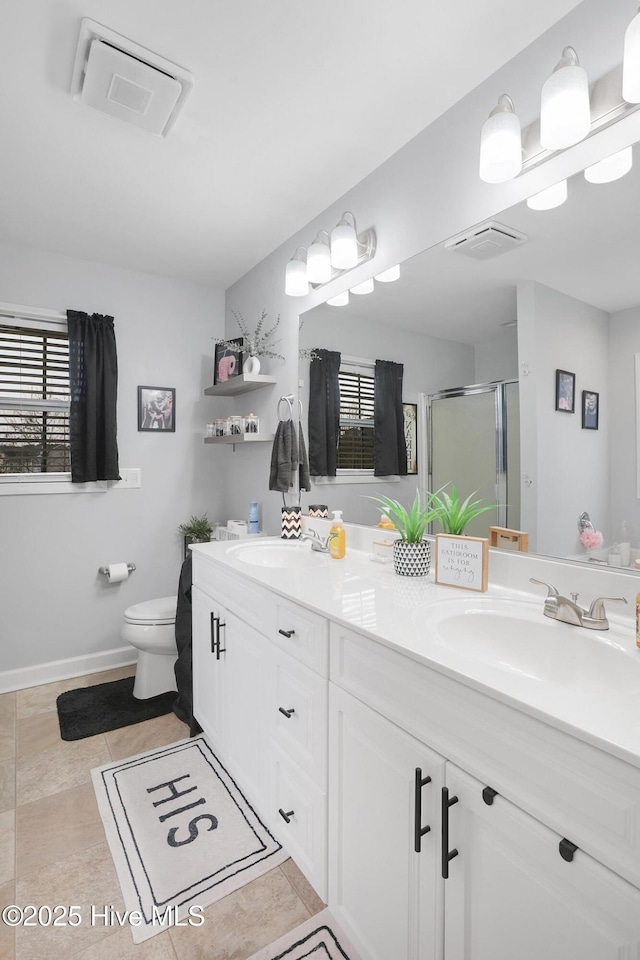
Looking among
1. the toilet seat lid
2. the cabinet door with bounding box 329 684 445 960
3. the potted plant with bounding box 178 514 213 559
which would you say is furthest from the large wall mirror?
the potted plant with bounding box 178 514 213 559

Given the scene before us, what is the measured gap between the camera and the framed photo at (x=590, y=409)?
1.26 m

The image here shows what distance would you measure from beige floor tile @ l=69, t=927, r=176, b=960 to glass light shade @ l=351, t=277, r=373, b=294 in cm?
219

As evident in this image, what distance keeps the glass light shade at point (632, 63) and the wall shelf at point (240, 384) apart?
5.99 feet

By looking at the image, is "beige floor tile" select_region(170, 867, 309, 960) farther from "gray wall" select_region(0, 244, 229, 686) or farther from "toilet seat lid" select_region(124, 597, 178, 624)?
"gray wall" select_region(0, 244, 229, 686)

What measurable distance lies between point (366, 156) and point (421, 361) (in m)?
0.85

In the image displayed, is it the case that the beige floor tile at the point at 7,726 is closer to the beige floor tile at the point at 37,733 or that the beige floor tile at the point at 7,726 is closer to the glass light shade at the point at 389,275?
the beige floor tile at the point at 37,733

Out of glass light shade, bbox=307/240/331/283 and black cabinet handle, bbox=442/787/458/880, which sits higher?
glass light shade, bbox=307/240/331/283

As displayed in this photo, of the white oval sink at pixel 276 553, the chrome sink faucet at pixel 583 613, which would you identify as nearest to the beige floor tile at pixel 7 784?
the white oval sink at pixel 276 553

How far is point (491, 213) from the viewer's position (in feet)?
4.77

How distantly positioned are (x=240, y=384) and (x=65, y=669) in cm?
196

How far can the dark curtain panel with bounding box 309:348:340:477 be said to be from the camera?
2.20 metres

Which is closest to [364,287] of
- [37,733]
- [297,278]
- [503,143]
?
[297,278]

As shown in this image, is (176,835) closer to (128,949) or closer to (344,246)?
(128,949)

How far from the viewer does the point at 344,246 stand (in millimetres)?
1947
